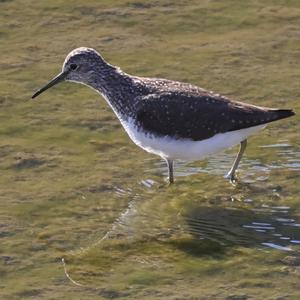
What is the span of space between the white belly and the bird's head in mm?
1096

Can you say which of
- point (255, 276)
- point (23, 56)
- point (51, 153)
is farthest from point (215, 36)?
point (255, 276)

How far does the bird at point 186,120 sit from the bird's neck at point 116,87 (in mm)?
12

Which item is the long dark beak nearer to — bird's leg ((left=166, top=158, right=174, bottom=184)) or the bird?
the bird

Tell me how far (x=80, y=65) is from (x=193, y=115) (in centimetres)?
146

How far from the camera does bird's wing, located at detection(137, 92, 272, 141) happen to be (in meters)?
10.0

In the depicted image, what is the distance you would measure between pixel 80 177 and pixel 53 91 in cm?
211

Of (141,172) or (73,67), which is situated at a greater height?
(73,67)

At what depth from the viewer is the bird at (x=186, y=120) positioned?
32.9 ft

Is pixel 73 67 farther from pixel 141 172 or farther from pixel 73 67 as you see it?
pixel 141 172

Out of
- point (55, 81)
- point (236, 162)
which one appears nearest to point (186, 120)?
point (236, 162)

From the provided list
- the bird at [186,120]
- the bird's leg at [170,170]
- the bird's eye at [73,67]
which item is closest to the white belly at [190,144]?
the bird at [186,120]

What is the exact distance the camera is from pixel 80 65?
11023 millimetres

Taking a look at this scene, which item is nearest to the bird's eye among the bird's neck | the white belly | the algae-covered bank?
the bird's neck

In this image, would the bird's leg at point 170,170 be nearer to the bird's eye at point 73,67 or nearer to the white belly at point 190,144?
the white belly at point 190,144
